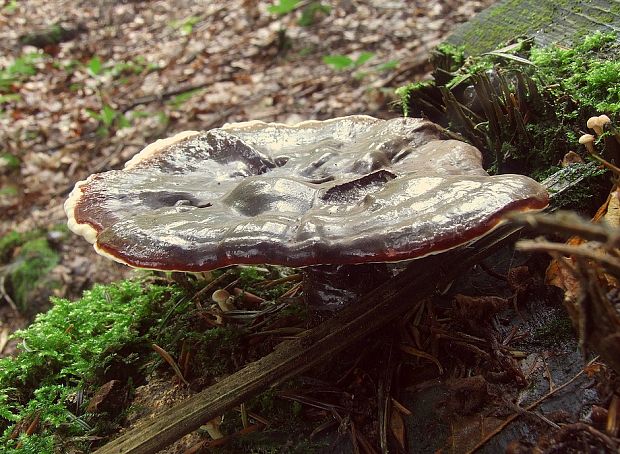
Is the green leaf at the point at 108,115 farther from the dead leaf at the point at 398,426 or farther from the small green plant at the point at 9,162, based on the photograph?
the dead leaf at the point at 398,426

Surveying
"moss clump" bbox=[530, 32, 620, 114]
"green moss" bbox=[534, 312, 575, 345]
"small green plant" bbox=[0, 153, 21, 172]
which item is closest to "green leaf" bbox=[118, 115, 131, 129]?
"small green plant" bbox=[0, 153, 21, 172]

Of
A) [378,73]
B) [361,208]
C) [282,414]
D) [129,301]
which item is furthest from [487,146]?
[378,73]

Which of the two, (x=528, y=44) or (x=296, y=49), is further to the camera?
(x=296, y=49)

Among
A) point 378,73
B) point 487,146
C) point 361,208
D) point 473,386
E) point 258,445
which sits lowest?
point 378,73

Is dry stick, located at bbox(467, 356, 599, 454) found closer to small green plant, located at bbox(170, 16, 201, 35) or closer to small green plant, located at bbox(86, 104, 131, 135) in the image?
small green plant, located at bbox(86, 104, 131, 135)

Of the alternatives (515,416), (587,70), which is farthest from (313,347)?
(587,70)

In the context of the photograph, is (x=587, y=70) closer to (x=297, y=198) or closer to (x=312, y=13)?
(x=297, y=198)

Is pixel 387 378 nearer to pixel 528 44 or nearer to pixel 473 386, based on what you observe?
pixel 473 386
